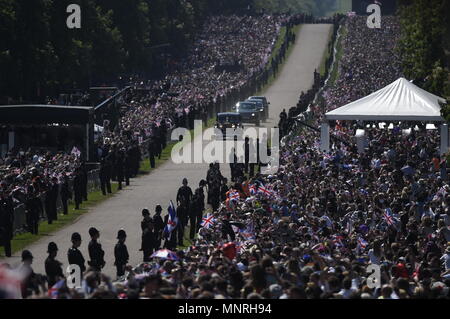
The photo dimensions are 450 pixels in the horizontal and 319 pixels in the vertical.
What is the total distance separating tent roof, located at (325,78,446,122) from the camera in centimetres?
4541

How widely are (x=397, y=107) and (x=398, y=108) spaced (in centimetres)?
7

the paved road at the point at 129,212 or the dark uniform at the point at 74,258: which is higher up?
the dark uniform at the point at 74,258

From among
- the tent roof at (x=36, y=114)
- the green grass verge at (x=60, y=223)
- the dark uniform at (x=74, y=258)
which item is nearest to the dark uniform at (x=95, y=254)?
the dark uniform at (x=74, y=258)

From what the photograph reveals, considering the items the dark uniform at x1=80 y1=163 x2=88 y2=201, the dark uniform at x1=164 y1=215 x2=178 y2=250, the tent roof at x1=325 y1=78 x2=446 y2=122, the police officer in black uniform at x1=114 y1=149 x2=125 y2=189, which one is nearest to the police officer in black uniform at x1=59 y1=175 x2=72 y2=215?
the dark uniform at x1=80 y1=163 x2=88 y2=201

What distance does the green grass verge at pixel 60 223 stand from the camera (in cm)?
3574

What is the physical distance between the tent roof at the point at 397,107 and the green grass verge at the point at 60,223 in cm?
731

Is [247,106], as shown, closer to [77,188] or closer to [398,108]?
[398,108]

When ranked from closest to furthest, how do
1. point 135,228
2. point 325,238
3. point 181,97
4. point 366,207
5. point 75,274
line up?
point 75,274 → point 325,238 → point 366,207 → point 135,228 → point 181,97

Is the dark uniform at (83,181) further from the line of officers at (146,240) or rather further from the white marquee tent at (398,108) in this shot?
the white marquee tent at (398,108)

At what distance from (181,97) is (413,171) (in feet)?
121

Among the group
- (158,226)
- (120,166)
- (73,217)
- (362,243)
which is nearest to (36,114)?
(120,166)

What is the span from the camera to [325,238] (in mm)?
27750
